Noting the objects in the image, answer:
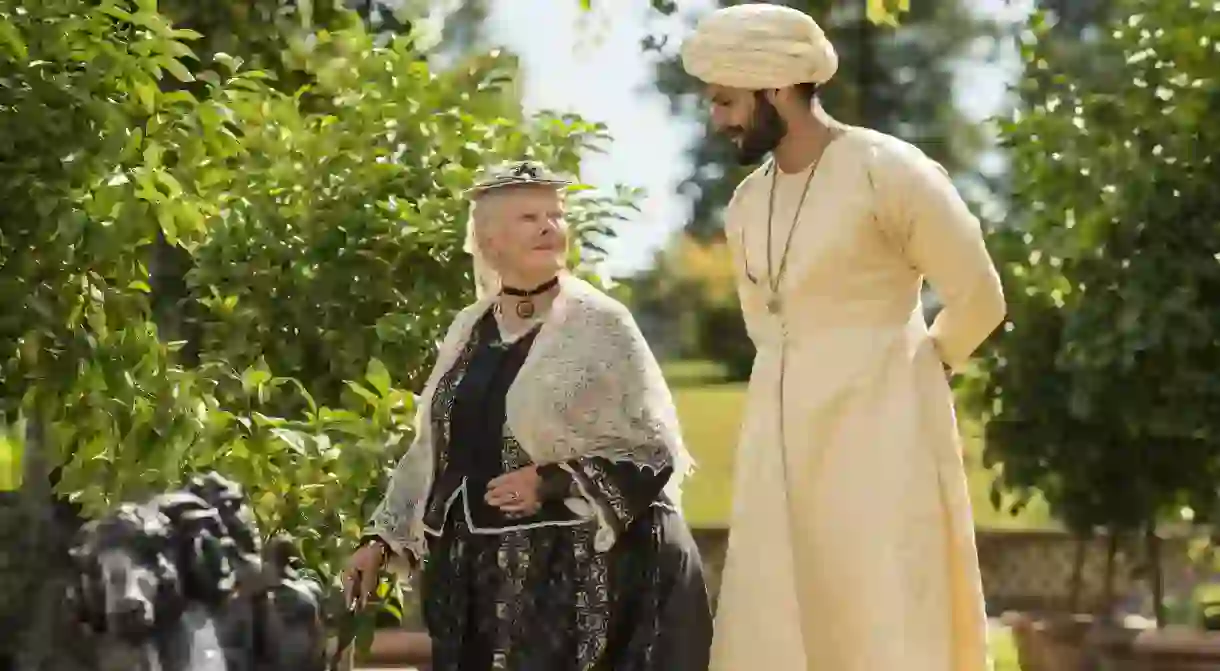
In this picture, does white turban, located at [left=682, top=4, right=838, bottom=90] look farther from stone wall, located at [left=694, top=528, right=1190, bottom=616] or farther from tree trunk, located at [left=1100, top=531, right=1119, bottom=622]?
stone wall, located at [left=694, top=528, right=1190, bottom=616]

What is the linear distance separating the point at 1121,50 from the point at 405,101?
262 centimetres

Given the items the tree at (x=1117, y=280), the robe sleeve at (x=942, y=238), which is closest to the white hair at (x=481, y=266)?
the robe sleeve at (x=942, y=238)

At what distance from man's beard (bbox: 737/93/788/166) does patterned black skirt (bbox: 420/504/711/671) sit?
644 mm

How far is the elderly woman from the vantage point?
3.39 metres

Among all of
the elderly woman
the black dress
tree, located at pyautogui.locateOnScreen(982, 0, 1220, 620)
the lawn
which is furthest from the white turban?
the lawn

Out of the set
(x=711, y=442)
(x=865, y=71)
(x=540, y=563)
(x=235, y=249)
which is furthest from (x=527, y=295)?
(x=865, y=71)

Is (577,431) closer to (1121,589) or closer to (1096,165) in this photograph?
(1096,165)

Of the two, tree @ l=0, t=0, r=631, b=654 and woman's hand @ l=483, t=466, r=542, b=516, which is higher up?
tree @ l=0, t=0, r=631, b=654

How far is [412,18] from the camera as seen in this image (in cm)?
610

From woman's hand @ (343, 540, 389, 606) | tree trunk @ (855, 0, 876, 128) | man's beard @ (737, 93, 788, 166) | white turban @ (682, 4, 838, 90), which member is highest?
tree trunk @ (855, 0, 876, 128)

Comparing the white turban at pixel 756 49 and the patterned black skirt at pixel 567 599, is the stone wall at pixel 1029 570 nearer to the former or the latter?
the patterned black skirt at pixel 567 599

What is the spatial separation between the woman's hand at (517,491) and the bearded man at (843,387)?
39 centimetres

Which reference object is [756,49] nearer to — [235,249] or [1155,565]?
[235,249]

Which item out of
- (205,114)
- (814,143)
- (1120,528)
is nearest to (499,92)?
(205,114)
